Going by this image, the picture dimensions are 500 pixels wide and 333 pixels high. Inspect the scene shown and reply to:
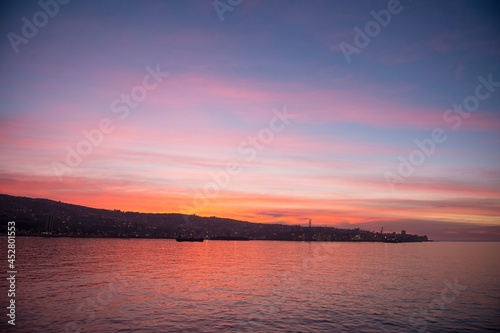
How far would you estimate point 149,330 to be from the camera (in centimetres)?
3086

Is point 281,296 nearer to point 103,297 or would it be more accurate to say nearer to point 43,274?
point 103,297

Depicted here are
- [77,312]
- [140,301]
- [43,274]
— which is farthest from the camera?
[43,274]

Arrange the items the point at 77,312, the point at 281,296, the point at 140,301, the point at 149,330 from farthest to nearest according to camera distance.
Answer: the point at 281,296
the point at 140,301
the point at 77,312
the point at 149,330

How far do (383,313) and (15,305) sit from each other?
4216 centimetres

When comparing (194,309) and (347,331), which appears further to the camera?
(194,309)

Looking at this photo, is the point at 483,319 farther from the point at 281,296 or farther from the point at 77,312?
the point at 77,312

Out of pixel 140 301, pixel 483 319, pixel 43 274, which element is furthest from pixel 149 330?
pixel 43 274
